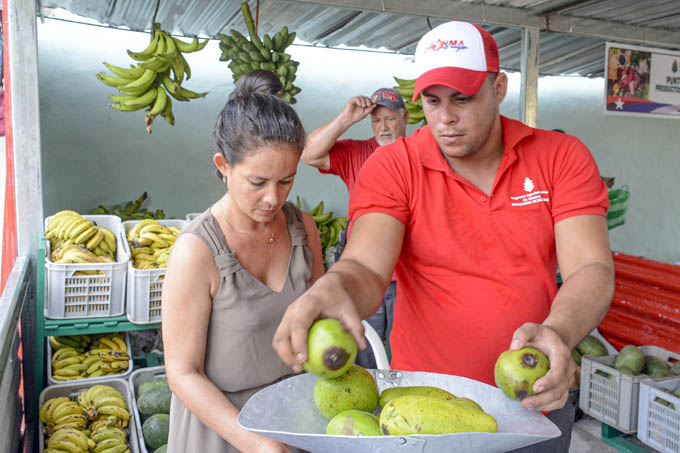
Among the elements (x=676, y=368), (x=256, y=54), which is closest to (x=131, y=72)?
(x=256, y=54)

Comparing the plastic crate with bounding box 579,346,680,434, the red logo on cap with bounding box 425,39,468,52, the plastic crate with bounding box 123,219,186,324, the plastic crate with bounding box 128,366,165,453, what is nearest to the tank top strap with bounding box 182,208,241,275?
the red logo on cap with bounding box 425,39,468,52

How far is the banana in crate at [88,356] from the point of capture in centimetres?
354

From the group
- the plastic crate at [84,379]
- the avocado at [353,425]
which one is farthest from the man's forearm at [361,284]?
the plastic crate at [84,379]

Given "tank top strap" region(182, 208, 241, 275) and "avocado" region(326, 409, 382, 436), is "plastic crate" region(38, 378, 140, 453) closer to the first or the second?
"tank top strap" region(182, 208, 241, 275)

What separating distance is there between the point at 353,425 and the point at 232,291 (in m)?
0.77

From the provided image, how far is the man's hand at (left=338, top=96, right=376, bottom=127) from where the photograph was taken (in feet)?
12.2

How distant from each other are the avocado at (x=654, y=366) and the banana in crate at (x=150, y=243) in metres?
3.27

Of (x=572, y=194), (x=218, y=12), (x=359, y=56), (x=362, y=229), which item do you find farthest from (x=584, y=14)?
(x=362, y=229)

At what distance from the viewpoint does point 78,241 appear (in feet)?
11.7

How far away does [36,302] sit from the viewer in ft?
10.4

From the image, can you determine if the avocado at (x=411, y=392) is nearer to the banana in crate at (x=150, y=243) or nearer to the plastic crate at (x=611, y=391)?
the banana in crate at (x=150, y=243)

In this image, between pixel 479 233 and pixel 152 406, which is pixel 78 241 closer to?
pixel 152 406

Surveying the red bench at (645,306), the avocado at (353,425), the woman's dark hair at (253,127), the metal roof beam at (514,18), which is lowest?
the red bench at (645,306)

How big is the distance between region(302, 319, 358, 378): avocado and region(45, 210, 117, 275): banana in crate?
2.68 metres
